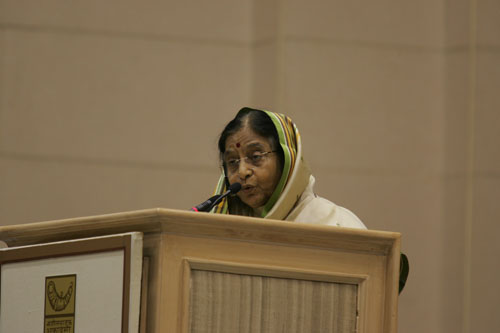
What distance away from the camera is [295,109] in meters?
4.82

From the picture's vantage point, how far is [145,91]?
495 cm

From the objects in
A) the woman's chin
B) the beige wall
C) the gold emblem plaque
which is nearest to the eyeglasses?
the woman's chin

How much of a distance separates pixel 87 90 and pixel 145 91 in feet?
1.03

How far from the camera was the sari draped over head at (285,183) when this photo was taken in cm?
290

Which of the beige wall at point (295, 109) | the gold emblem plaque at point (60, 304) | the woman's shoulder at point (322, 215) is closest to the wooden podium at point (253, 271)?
the gold emblem plaque at point (60, 304)

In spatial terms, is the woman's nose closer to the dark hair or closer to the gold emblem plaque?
the dark hair

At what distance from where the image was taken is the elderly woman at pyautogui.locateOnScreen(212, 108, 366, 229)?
2908 mm

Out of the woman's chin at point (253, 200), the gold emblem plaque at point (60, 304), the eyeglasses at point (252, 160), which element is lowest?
the gold emblem plaque at point (60, 304)

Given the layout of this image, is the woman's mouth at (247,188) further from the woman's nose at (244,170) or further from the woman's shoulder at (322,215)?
the woman's shoulder at (322,215)

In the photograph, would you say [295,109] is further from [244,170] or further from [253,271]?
[253,271]

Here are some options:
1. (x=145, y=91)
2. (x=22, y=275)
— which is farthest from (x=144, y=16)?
(x=22, y=275)

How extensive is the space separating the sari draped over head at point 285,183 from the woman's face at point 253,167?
3cm

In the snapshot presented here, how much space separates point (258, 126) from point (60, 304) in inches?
43.9

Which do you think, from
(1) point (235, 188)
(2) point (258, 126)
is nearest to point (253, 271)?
(1) point (235, 188)
